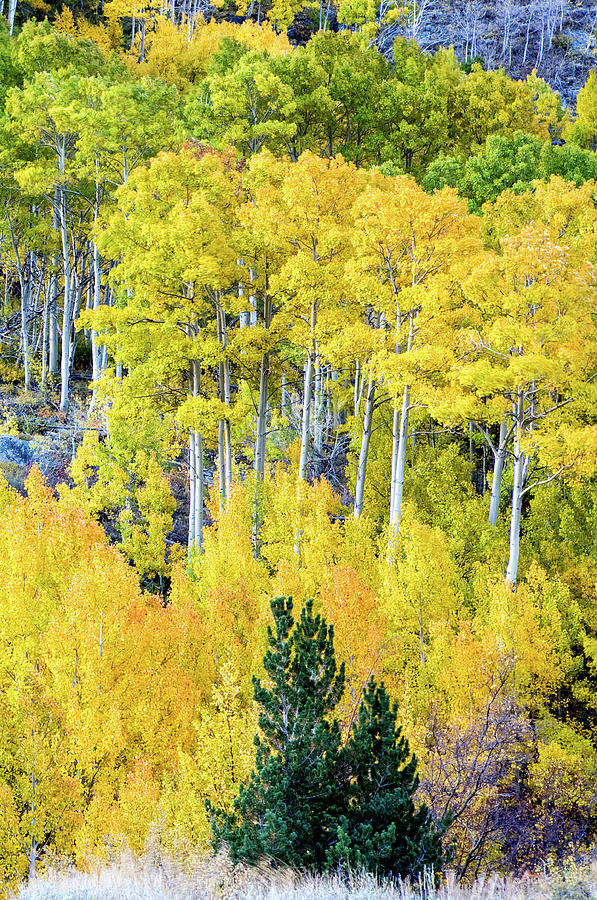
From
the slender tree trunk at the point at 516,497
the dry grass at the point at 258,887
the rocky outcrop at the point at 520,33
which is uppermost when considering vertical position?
the rocky outcrop at the point at 520,33

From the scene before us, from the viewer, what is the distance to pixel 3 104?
33188 mm

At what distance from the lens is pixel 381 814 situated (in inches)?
482

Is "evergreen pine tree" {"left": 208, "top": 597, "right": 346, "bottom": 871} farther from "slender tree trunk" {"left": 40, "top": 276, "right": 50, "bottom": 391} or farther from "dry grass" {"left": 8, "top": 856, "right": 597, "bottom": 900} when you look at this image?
"slender tree trunk" {"left": 40, "top": 276, "right": 50, "bottom": 391}

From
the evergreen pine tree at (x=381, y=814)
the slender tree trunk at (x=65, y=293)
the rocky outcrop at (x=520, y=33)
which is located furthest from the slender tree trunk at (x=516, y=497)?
→ the rocky outcrop at (x=520, y=33)

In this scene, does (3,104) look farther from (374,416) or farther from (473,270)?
(473,270)

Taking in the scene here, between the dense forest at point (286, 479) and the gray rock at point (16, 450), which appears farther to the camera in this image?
the gray rock at point (16, 450)

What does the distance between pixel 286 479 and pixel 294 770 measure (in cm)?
1378

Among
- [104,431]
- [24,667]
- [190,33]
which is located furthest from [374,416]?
[190,33]

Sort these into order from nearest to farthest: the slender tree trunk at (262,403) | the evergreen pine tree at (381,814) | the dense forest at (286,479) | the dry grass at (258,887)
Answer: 1. the dry grass at (258,887)
2. the evergreen pine tree at (381,814)
3. the dense forest at (286,479)
4. the slender tree trunk at (262,403)

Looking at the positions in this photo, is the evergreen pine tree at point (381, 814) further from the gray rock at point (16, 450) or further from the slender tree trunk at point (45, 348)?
the slender tree trunk at point (45, 348)

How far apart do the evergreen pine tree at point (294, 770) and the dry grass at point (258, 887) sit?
1.33 ft

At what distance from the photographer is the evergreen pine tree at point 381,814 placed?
1139 centimetres

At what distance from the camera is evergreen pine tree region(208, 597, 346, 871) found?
12.0 m

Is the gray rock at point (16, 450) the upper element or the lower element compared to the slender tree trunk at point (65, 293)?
lower
